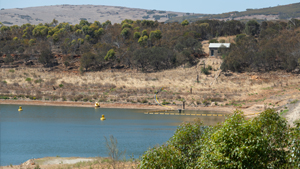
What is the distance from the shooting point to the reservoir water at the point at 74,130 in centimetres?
2192

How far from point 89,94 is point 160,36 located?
31.9 metres

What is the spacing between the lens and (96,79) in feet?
171

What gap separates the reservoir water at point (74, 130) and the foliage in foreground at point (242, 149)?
10531 mm

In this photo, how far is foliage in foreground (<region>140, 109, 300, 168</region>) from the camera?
29.7ft

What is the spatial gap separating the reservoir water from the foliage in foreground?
10.5 metres

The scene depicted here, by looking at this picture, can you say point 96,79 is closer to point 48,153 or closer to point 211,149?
point 48,153

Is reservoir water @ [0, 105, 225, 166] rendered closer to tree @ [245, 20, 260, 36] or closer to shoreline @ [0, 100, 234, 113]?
shoreline @ [0, 100, 234, 113]

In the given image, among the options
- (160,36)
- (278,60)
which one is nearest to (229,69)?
(278,60)

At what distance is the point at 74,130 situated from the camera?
94.4 ft

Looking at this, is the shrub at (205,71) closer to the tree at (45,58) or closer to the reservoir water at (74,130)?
the reservoir water at (74,130)

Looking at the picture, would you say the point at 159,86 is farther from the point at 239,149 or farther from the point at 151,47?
the point at 239,149

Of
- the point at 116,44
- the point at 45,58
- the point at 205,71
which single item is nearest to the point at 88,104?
the point at 205,71

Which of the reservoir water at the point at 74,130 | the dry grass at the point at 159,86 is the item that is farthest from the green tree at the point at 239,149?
the dry grass at the point at 159,86

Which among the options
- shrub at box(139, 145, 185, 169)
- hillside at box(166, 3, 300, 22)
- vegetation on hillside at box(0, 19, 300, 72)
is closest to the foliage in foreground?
shrub at box(139, 145, 185, 169)
